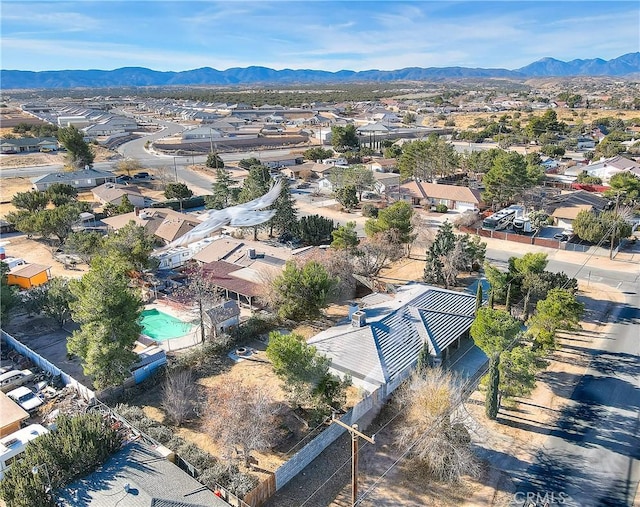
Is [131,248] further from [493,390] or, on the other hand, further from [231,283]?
[493,390]

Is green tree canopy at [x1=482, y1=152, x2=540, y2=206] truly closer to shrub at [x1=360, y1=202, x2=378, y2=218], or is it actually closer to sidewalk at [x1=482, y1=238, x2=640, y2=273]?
sidewalk at [x1=482, y1=238, x2=640, y2=273]

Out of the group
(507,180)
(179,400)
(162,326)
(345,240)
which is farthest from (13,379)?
(507,180)

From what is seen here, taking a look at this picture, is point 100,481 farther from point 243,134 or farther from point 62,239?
point 243,134

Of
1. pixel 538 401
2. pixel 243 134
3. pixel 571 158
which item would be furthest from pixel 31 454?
pixel 243 134

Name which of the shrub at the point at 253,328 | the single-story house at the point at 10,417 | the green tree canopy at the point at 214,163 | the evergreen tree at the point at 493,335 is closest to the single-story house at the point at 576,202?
the evergreen tree at the point at 493,335

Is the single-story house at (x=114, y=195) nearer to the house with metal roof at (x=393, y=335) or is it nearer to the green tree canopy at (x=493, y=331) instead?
the house with metal roof at (x=393, y=335)

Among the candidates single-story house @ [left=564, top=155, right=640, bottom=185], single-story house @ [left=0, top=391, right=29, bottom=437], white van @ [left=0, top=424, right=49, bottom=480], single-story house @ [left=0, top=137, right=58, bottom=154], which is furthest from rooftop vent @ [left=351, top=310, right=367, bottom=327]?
single-story house @ [left=0, top=137, right=58, bottom=154]

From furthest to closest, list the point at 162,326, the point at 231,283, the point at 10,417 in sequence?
the point at 231,283, the point at 162,326, the point at 10,417
